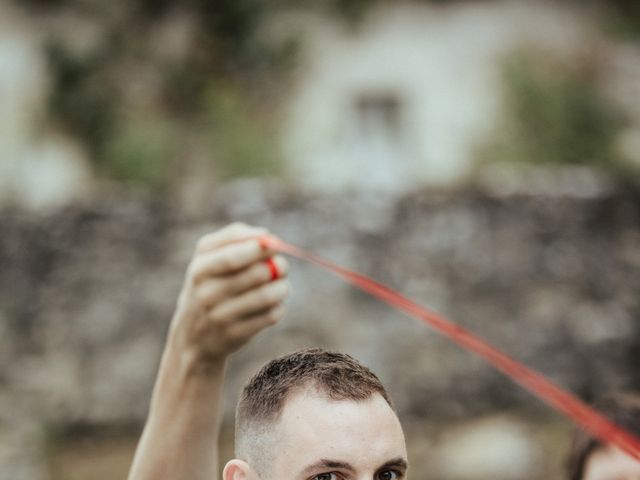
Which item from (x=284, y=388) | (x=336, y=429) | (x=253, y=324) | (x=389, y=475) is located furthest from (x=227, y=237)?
(x=389, y=475)

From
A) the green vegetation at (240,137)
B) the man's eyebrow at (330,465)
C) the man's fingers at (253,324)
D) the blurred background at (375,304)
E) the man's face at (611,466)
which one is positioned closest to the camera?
the man's eyebrow at (330,465)

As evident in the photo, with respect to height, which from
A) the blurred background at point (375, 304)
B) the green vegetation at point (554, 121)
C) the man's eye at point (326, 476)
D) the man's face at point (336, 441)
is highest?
the green vegetation at point (554, 121)

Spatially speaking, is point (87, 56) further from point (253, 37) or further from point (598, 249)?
point (598, 249)

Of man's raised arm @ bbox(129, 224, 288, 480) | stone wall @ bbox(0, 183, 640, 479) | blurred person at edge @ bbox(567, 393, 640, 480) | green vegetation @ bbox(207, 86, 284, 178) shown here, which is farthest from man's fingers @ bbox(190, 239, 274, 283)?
green vegetation @ bbox(207, 86, 284, 178)

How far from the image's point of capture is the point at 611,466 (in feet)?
7.01

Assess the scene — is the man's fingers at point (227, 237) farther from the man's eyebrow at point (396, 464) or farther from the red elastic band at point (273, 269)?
the man's eyebrow at point (396, 464)

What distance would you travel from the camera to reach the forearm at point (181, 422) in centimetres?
170

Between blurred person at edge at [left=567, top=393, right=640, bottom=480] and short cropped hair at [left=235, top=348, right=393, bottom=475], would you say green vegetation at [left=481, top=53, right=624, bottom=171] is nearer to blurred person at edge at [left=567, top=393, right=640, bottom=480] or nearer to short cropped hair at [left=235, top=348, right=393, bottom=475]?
blurred person at edge at [left=567, top=393, right=640, bottom=480]

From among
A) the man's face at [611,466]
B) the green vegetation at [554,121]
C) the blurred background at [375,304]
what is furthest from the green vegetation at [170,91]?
the man's face at [611,466]

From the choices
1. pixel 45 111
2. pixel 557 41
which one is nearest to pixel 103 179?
pixel 45 111

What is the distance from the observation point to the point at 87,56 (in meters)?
10.7

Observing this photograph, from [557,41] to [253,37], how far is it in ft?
→ 12.4

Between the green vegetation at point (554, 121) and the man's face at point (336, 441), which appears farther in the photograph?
the green vegetation at point (554, 121)

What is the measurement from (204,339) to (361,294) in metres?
5.49
